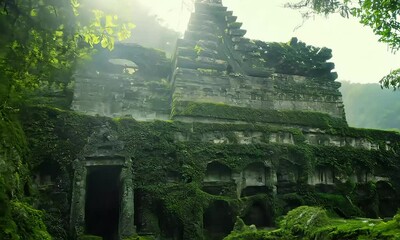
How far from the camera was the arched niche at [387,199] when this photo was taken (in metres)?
16.8

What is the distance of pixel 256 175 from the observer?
15070 millimetres

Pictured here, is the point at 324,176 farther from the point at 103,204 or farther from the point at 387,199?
the point at 103,204

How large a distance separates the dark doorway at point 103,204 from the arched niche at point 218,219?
3.04 m

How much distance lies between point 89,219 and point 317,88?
13792 millimetres

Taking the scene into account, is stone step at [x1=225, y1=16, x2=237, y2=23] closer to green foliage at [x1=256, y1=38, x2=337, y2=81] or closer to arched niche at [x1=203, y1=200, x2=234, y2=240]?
green foliage at [x1=256, y1=38, x2=337, y2=81]

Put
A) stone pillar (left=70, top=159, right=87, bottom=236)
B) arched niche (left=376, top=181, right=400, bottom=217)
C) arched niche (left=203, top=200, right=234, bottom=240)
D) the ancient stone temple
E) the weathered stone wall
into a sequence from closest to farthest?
stone pillar (left=70, top=159, right=87, bottom=236)
the ancient stone temple
arched niche (left=203, top=200, right=234, bottom=240)
arched niche (left=376, top=181, right=400, bottom=217)
the weathered stone wall

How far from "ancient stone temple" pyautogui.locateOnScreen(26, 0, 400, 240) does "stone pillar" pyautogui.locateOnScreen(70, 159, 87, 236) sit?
0.10ft

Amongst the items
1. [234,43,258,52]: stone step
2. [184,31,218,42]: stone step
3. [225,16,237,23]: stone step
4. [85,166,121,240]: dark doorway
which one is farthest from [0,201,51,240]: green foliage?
[225,16,237,23]: stone step

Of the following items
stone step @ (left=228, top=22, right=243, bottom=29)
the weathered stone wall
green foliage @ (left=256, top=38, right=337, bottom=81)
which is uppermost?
stone step @ (left=228, top=22, right=243, bottom=29)

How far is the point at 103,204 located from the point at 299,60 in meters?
14.2

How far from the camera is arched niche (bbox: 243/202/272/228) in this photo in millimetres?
13914

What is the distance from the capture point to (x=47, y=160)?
12.2m

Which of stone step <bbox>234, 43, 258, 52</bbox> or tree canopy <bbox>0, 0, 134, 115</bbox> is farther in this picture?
stone step <bbox>234, 43, 258, 52</bbox>

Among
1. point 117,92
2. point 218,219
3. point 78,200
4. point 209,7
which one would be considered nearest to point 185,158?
point 218,219
